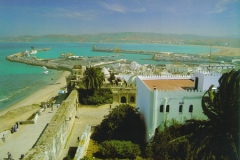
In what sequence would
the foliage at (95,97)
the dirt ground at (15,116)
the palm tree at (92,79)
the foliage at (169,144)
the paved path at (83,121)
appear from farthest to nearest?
the palm tree at (92,79) < the foliage at (95,97) < the dirt ground at (15,116) < the paved path at (83,121) < the foliage at (169,144)

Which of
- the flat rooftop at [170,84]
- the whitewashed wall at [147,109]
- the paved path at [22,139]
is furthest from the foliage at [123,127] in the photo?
the paved path at [22,139]

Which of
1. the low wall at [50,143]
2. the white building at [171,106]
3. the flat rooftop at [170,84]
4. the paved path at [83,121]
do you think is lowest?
the paved path at [83,121]

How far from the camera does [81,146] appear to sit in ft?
50.0

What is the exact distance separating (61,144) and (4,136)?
6263mm

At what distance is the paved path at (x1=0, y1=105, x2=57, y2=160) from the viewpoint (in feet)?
52.2

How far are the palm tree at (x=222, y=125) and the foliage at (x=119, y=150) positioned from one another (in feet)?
14.0

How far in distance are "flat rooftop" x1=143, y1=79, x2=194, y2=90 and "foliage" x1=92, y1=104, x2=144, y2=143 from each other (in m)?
3.01

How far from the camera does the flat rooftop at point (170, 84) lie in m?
18.3

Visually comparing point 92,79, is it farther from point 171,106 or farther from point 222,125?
point 222,125

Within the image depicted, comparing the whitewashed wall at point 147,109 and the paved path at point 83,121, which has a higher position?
the whitewashed wall at point 147,109

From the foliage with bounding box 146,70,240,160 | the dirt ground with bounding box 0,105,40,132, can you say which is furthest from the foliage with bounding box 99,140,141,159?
the dirt ground with bounding box 0,105,40,132

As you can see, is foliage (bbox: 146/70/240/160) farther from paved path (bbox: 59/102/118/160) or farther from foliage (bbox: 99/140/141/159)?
paved path (bbox: 59/102/118/160)

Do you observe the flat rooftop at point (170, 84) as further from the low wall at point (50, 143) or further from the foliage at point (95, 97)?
the foliage at point (95, 97)

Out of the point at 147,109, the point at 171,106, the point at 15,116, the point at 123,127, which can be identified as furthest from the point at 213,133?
the point at 15,116
